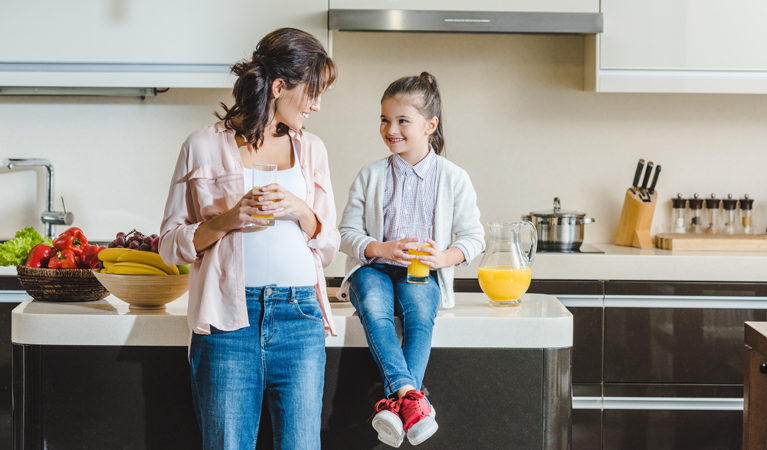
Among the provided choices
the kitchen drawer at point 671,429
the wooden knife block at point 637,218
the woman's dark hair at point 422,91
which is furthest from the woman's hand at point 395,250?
the wooden knife block at point 637,218

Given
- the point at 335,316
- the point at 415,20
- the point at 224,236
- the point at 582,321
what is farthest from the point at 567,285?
the point at 224,236

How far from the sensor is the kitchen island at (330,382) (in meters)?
1.62

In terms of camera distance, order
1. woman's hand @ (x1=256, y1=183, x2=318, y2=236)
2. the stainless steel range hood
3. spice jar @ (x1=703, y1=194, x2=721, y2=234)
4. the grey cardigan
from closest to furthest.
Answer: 1. woman's hand @ (x1=256, y1=183, x2=318, y2=236)
2. the grey cardigan
3. the stainless steel range hood
4. spice jar @ (x1=703, y1=194, x2=721, y2=234)

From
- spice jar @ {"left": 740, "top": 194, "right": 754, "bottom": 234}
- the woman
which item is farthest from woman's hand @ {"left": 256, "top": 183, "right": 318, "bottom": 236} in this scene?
spice jar @ {"left": 740, "top": 194, "right": 754, "bottom": 234}

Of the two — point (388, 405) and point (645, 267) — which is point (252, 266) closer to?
point (388, 405)

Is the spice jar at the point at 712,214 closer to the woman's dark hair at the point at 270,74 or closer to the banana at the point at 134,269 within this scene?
the woman's dark hair at the point at 270,74

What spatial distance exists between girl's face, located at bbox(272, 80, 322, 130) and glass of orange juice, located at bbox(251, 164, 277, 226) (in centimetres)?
15

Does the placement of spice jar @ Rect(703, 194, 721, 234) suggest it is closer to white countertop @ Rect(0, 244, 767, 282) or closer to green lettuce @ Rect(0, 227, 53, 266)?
white countertop @ Rect(0, 244, 767, 282)

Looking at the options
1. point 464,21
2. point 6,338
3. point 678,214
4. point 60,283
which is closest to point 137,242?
point 60,283

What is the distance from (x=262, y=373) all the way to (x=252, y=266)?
0.63ft

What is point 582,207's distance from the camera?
11.0ft

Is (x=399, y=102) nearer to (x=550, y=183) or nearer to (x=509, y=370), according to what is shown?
(x=509, y=370)

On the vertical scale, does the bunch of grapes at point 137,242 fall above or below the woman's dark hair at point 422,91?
below

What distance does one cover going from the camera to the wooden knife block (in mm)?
3146
